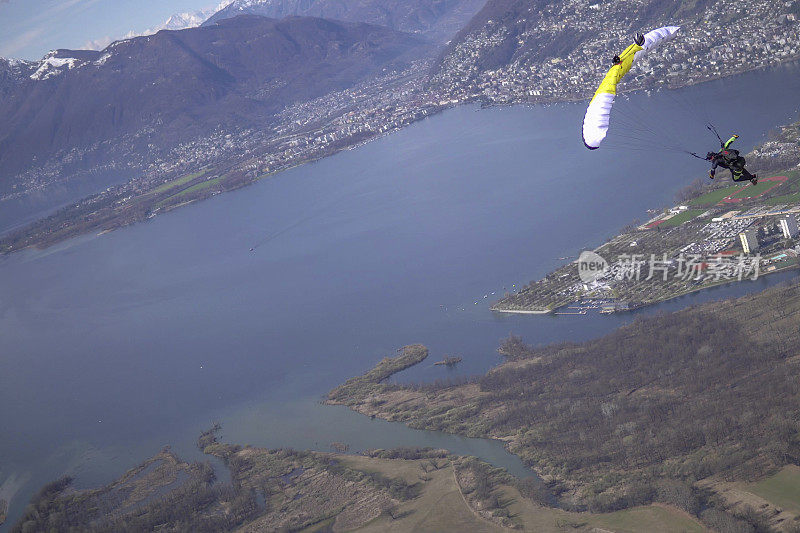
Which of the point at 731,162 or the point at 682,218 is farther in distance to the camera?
the point at 682,218

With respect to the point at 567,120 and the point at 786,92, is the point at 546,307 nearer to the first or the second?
the point at 786,92

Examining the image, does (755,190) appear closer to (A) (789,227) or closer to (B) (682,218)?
(B) (682,218)

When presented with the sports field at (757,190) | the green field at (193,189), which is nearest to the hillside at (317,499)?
the sports field at (757,190)

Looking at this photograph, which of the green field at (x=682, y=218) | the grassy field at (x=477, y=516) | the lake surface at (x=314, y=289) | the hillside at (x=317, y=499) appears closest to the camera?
the grassy field at (x=477, y=516)

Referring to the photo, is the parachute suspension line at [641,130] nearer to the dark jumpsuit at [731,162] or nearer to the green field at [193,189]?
the dark jumpsuit at [731,162]

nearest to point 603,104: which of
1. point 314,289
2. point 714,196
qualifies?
point 714,196

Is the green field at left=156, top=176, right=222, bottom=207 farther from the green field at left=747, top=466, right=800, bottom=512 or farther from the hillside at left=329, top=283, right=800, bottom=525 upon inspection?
the green field at left=747, top=466, right=800, bottom=512
